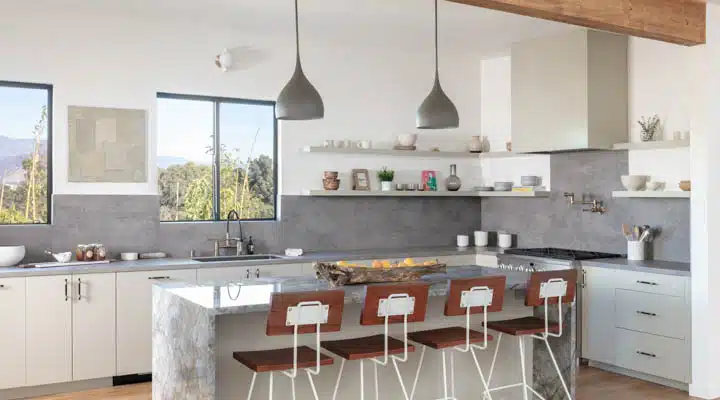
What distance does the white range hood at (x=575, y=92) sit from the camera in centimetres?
661

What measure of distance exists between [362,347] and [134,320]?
2.46 metres

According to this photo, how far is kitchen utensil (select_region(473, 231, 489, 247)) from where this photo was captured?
317 inches

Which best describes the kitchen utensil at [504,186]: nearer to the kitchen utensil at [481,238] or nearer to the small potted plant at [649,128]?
the kitchen utensil at [481,238]

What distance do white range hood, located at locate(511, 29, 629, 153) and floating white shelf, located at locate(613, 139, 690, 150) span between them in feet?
0.48

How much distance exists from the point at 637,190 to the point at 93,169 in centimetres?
470

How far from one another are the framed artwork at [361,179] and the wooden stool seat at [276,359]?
3.54 metres

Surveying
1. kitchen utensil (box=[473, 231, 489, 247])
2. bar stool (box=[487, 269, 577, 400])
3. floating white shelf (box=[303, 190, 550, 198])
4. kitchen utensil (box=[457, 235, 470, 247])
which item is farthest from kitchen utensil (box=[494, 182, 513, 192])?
bar stool (box=[487, 269, 577, 400])

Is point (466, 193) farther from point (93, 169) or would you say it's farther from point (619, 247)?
point (93, 169)

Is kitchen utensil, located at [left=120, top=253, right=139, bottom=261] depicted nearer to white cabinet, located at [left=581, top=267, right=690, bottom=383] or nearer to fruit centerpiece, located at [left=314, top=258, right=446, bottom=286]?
fruit centerpiece, located at [left=314, top=258, right=446, bottom=286]

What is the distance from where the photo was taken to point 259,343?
423 centimetres

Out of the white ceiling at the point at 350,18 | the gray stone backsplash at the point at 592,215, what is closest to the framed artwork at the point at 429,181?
the gray stone backsplash at the point at 592,215

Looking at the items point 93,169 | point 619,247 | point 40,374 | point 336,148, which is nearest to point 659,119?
point 619,247

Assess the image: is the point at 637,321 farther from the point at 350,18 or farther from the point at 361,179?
the point at 350,18

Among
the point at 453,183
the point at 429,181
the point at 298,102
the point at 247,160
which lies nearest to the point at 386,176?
the point at 429,181
